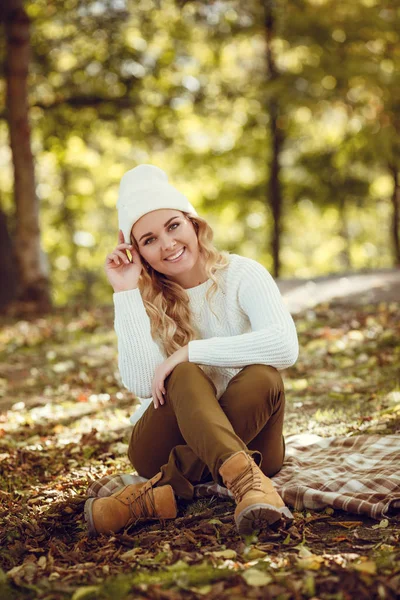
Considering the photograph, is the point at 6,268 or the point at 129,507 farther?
the point at 6,268

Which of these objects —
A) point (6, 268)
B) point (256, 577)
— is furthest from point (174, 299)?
point (6, 268)

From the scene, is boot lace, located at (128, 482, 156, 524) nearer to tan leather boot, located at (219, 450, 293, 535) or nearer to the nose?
tan leather boot, located at (219, 450, 293, 535)

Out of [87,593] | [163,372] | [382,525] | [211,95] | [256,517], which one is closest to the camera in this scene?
[87,593]

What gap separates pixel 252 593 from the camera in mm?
2230

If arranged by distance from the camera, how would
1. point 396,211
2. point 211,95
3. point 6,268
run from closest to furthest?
point 211,95, point 6,268, point 396,211

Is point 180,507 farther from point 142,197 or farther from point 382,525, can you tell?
point 142,197

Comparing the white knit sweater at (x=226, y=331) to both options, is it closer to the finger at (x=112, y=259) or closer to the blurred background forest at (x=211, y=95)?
the finger at (x=112, y=259)

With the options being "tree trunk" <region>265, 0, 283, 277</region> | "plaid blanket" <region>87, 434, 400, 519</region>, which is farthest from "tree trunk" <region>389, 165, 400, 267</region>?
"plaid blanket" <region>87, 434, 400, 519</region>

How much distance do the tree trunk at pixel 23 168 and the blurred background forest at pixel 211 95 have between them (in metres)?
0.02

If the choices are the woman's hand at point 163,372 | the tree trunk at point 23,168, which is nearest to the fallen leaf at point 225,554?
the woman's hand at point 163,372

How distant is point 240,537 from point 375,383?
9.89ft

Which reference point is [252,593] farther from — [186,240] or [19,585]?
[186,240]

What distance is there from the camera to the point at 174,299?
373cm

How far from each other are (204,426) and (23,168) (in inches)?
320
